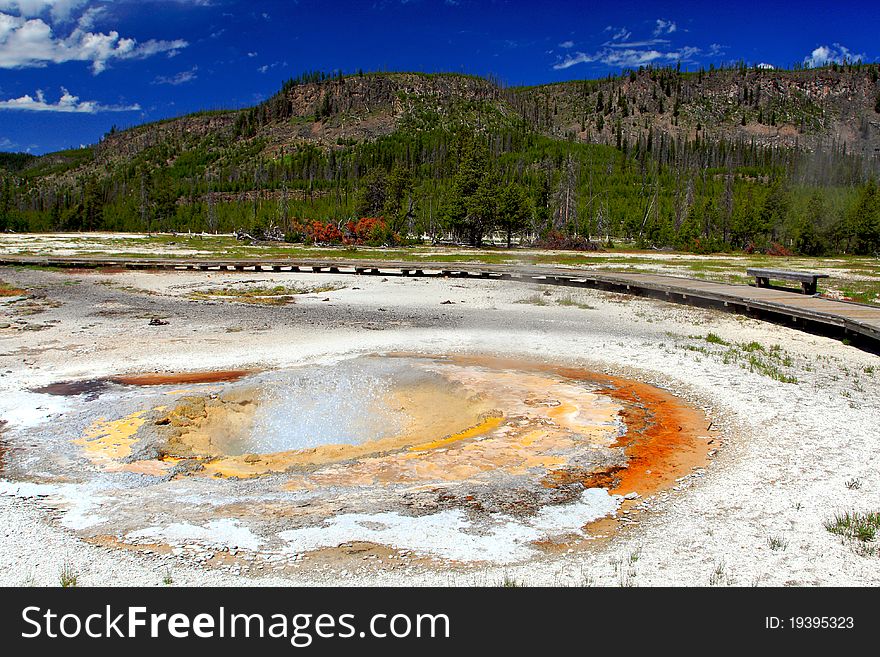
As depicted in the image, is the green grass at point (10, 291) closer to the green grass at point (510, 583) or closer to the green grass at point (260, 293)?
the green grass at point (260, 293)

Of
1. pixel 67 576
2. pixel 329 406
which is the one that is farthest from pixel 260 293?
pixel 67 576

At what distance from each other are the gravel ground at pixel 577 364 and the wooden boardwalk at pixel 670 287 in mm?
578

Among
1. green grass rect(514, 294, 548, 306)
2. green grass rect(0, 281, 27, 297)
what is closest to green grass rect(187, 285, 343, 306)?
green grass rect(0, 281, 27, 297)

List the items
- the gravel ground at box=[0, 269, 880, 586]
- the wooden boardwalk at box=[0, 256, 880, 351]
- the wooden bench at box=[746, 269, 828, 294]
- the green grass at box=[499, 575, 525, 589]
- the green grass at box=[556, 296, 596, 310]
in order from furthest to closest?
1. the wooden bench at box=[746, 269, 828, 294]
2. the green grass at box=[556, 296, 596, 310]
3. the wooden boardwalk at box=[0, 256, 880, 351]
4. the gravel ground at box=[0, 269, 880, 586]
5. the green grass at box=[499, 575, 525, 589]

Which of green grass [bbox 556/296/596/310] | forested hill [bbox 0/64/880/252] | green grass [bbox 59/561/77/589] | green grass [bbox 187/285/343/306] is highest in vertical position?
forested hill [bbox 0/64/880/252]

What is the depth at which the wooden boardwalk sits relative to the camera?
599 inches

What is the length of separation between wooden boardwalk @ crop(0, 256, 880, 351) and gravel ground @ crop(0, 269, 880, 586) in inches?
22.8

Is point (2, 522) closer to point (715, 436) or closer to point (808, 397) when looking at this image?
point (715, 436)

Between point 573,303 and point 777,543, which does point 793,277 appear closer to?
point 573,303

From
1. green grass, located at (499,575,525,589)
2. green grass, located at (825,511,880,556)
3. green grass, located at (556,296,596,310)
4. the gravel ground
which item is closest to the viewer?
green grass, located at (499,575,525,589)

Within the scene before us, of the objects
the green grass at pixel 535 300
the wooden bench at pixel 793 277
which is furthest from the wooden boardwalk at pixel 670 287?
the green grass at pixel 535 300

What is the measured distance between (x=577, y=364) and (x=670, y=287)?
1148cm

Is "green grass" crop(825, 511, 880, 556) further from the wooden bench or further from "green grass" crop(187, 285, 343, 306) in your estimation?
"green grass" crop(187, 285, 343, 306)

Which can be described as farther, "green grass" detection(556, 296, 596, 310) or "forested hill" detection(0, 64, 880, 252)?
"forested hill" detection(0, 64, 880, 252)
